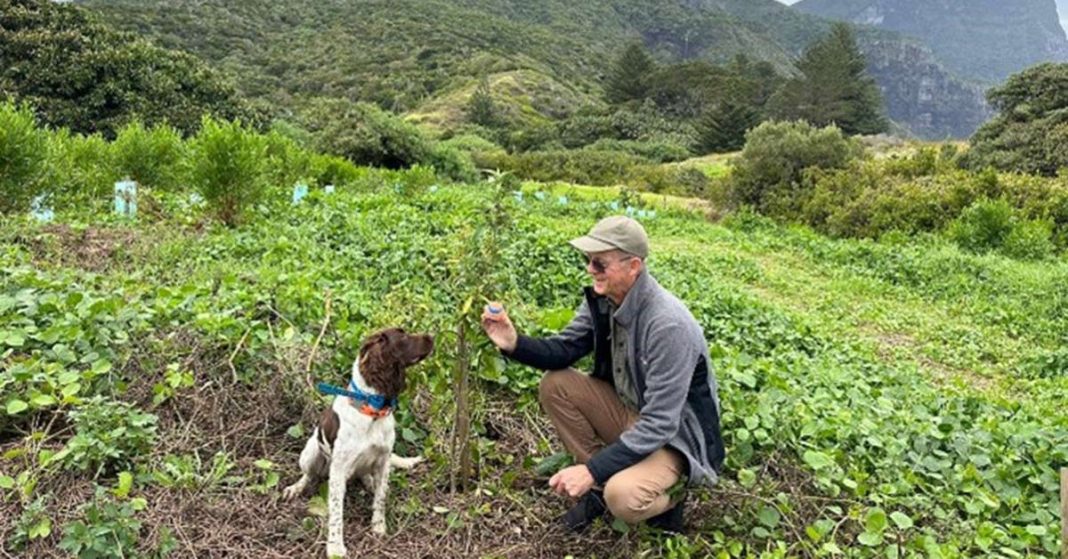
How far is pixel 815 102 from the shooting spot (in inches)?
1880

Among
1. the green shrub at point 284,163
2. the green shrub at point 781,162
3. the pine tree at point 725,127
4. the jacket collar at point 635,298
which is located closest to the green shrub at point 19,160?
the green shrub at point 284,163

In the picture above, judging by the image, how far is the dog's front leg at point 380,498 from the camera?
274 centimetres

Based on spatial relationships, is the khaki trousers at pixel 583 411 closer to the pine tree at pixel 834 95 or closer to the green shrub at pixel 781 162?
the green shrub at pixel 781 162

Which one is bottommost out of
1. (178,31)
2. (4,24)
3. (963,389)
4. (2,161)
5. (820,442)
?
(178,31)

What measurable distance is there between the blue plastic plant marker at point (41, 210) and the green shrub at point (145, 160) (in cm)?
222

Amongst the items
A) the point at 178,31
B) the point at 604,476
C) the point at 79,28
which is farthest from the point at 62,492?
the point at 178,31

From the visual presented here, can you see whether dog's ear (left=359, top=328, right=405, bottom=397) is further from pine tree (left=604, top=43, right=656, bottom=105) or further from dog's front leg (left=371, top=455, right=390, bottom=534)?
pine tree (left=604, top=43, right=656, bottom=105)

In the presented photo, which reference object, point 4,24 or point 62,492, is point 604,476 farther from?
point 4,24

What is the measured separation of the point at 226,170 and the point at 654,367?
6.09 m

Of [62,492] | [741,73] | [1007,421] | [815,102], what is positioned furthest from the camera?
[741,73]

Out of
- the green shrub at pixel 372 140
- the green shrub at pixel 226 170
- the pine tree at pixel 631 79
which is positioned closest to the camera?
the green shrub at pixel 226 170

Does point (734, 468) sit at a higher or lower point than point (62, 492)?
higher

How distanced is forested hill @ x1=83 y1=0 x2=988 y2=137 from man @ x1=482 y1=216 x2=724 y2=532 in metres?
42.6

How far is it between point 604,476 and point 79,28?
23.4 meters
